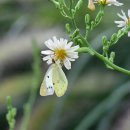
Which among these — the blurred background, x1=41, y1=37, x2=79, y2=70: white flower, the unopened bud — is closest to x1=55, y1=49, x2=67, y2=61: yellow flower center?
x1=41, y1=37, x2=79, y2=70: white flower

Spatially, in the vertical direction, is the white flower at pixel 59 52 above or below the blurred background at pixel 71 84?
above

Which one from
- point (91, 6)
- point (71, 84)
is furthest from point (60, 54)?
point (71, 84)

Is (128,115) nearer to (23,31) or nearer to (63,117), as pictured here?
(63,117)

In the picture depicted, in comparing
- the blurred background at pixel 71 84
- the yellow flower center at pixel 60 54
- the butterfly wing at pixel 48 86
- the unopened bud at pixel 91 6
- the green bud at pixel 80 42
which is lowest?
the blurred background at pixel 71 84

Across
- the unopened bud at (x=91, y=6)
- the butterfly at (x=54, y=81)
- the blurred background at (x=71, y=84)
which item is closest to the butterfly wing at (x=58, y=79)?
the butterfly at (x=54, y=81)

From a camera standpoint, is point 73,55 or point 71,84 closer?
point 73,55

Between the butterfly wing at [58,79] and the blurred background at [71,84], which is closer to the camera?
the butterfly wing at [58,79]

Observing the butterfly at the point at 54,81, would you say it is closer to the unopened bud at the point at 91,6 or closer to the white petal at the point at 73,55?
the white petal at the point at 73,55

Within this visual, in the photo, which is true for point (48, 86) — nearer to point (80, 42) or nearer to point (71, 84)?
point (80, 42)
